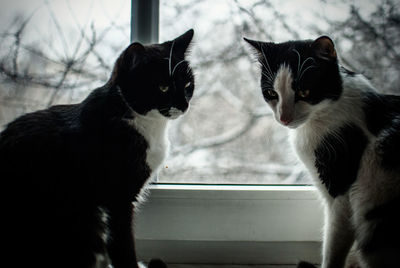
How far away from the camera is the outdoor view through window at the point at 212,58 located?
1395 mm

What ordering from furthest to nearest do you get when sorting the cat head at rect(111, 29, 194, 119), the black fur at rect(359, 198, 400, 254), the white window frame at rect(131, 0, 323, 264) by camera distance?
1. the white window frame at rect(131, 0, 323, 264)
2. the cat head at rect(111, 29, 194, 119)
3. the black fur at rect(359, 198, 400, 254)

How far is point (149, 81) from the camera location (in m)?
1.12

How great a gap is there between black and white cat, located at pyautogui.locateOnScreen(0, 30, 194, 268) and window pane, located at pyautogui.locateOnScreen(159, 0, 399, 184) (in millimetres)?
268

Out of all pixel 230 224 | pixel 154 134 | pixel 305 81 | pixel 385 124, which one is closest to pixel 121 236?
pixel 154 134

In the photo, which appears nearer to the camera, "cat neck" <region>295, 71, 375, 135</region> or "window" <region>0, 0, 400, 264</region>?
"cat neck" <region>295, 71, 375, 135</region>

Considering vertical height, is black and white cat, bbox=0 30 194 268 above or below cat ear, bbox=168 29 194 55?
below

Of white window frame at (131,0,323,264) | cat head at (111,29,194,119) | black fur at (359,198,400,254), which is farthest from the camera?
white window frame at (131,0,323,264)

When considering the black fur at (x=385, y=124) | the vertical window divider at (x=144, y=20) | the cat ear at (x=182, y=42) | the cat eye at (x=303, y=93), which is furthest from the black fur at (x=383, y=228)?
the vertical window divider at (x=144, y=20)

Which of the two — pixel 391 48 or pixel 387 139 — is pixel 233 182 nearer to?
pixel 387 139

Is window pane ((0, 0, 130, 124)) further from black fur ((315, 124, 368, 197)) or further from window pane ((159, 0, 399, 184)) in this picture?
black fur ((315, 124, 368, 197))

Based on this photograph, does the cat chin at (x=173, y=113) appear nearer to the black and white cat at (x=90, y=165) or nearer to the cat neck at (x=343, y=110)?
the black and white cat at (x=90, y=165)

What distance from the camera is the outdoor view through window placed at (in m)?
1.39

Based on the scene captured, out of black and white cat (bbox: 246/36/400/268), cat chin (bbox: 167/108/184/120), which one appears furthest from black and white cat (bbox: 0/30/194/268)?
black and white cat (bbox: 246/36/400/268)

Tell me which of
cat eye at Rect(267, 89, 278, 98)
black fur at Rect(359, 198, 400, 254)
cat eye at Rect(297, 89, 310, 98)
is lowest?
black fur at Rect(359, 198, 400, 254)
